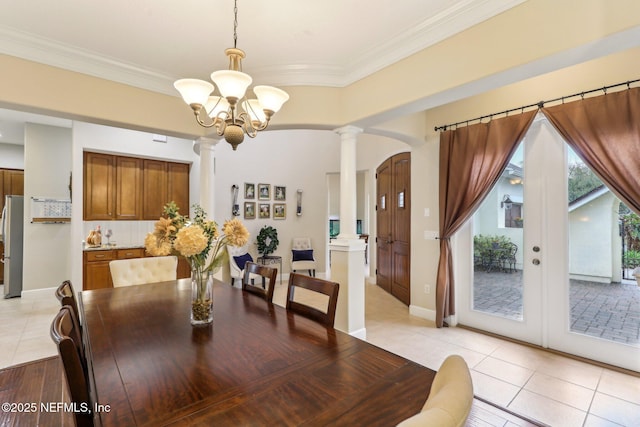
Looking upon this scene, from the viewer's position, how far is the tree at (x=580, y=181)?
2.69 meters

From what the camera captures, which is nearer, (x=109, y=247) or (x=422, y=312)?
(x=422, y=312)

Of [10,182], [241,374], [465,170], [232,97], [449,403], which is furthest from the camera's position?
[10,182]

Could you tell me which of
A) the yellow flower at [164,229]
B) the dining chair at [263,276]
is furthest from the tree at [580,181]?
the yellow flower at [164,229]

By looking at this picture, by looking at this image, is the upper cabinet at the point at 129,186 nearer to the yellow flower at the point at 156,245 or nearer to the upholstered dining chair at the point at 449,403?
the yellow flower at the point at 156,245

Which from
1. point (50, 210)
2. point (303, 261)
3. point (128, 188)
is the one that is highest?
point (128, 188)

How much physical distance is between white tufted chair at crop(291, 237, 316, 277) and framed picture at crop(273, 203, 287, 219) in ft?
1.85

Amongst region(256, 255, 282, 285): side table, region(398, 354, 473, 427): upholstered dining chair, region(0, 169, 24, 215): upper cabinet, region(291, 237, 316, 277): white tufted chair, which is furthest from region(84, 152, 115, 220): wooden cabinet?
region(398, 354, 473, 427): upholstered dining chair

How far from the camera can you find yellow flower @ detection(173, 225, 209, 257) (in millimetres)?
1386

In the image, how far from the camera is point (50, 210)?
192 inches

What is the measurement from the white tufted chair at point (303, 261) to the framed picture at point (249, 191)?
1.29 m

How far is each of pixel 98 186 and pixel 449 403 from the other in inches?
228

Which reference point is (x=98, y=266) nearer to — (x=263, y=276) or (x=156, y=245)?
(x=263, y=276)

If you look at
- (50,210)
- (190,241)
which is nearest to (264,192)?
(50,210)

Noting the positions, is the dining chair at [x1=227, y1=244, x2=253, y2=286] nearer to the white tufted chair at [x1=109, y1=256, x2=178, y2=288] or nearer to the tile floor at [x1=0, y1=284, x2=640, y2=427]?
the white tufted chair at [x1=109, y1=256, x2=178, y2=288]
